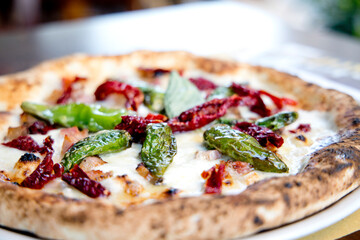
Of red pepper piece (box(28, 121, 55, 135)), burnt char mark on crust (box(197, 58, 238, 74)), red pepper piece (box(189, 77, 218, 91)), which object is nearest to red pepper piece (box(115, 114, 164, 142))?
red pepper piece (box(28, 121, 55, 135))

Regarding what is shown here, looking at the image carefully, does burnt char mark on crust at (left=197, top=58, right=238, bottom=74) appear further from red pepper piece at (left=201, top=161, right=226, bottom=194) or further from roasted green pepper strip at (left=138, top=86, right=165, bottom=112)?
red pepper piece at (left=201, top=161, right=226, bottom=194)

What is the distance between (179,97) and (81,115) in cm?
90

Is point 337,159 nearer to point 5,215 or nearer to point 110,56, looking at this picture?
point 5,215

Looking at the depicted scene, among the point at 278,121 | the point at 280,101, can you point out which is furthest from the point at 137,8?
the point at 278,121

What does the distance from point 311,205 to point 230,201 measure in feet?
1.64

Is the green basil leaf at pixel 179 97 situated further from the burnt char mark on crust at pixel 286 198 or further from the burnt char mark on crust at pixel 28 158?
the burnt char mark on crust at pixel 286 198

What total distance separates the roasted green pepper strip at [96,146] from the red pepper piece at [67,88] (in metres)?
1.35

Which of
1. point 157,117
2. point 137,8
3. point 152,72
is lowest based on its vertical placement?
point 137,8

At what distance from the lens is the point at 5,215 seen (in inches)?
103

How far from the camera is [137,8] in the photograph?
15672 mm

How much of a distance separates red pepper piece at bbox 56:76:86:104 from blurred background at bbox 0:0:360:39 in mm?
5718

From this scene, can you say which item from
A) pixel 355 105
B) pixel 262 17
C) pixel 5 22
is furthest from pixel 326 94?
pixel 5 22

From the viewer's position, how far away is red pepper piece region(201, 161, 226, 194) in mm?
2830

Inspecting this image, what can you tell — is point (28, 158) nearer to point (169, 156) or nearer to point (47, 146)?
point (47, 146)
